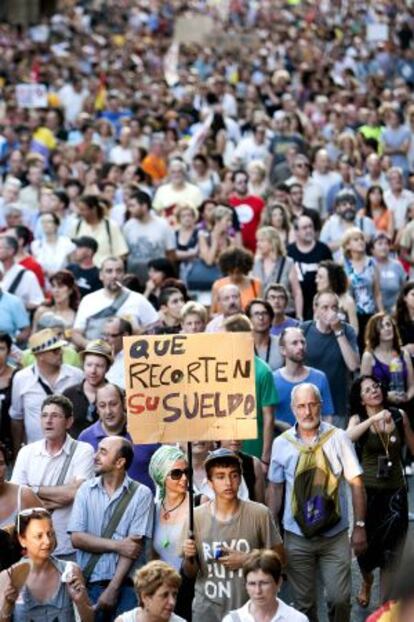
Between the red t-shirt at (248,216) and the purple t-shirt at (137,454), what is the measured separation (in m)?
8.06

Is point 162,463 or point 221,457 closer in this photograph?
point 221,457

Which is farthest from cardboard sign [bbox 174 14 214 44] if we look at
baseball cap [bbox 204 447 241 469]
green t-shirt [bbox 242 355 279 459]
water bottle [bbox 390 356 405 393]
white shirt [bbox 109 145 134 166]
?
baseball cap [bbox 204 447 241 469]

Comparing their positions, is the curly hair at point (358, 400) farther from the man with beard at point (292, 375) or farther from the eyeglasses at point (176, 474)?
the eyeglasses at point (176, 474)

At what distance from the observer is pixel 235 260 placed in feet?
47.0

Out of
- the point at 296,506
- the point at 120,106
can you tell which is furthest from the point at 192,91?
the point at 296,506

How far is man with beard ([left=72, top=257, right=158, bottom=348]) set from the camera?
1345 centimetres

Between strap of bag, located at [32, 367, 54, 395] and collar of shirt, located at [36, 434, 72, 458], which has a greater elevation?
strap of bag, located at [32, 367, 54, 395]

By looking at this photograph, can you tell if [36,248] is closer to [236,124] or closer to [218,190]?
[218,190]

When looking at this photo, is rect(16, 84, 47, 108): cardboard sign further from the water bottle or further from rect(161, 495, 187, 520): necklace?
rect(161, 495, 187, 520): necklace

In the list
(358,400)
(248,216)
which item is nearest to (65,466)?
(358,400)

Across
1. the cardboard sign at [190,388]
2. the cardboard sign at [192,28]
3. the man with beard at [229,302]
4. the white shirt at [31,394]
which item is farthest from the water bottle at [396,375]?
the cardboard sign at [192,28]

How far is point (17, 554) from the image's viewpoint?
9281 millimetres

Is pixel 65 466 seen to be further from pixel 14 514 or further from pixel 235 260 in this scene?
pixel 235 260

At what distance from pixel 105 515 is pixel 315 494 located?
1.07m
